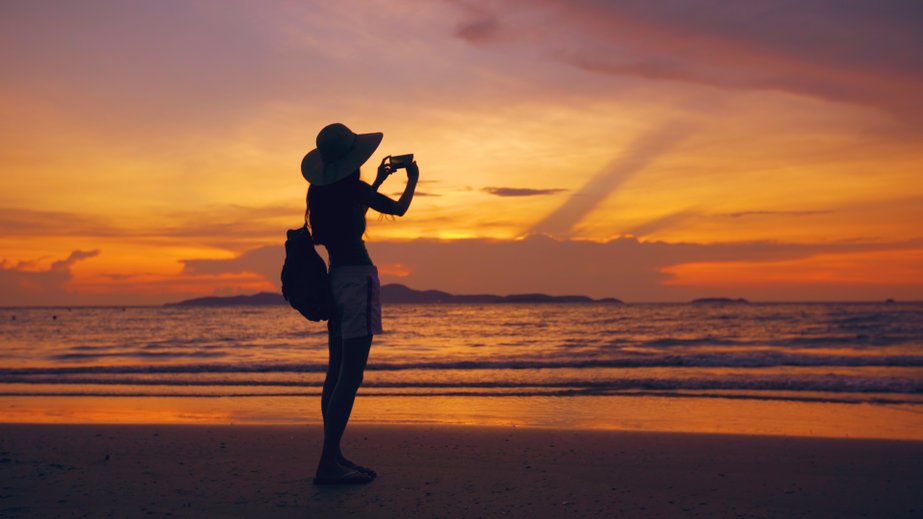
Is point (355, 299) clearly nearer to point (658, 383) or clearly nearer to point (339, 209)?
point (339, 209)

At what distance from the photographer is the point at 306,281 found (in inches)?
158

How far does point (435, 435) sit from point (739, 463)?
262 centimetres

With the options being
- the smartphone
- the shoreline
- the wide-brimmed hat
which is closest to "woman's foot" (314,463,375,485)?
the wide-brimmed hat

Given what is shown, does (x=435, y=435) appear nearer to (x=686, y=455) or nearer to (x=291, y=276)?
(x=686, y=455)

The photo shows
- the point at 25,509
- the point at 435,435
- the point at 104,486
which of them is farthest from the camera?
the point at 435,435

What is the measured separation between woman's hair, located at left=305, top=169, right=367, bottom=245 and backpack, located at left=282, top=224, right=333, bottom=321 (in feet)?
0.45

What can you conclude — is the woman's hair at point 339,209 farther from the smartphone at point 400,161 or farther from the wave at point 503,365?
the wave at point 503,365

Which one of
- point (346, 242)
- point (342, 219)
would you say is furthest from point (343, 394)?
point (342, 219)

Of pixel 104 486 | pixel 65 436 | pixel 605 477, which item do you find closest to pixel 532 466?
pixel 605 477

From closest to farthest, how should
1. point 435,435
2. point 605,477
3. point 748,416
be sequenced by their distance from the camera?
point 605,477 < point 435,435 < point 748,416

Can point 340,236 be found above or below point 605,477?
above

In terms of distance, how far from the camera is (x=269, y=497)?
4.00 metres

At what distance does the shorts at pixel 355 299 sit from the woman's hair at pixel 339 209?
22cm

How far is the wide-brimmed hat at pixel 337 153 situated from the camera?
158 inches
